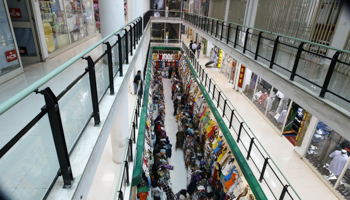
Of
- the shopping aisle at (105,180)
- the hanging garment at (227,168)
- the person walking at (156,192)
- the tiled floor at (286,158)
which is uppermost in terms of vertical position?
the tiled floor at (286,158)

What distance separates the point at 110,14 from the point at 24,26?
72.3 inches

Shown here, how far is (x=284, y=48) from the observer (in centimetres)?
463

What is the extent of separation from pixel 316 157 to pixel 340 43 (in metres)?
2.99

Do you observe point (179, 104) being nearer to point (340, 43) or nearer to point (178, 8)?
point (340, 43)

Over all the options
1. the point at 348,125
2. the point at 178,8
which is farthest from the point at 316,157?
the point at 178,8

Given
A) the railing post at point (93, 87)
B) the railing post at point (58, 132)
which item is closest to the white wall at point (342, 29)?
the railing post at point (93, 87)

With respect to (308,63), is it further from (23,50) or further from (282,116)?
(23,50)

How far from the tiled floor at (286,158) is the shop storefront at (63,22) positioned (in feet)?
21.0

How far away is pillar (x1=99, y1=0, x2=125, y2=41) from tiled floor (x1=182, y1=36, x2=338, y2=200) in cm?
520

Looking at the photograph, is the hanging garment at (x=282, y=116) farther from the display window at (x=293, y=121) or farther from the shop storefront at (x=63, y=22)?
the shop storefront at (x=63, y=22)

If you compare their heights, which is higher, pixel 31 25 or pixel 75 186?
pixel 31 25

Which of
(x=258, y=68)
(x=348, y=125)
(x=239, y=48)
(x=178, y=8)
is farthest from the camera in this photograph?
(x=178, y=8)

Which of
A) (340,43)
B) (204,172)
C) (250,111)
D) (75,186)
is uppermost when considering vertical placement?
(340,43)

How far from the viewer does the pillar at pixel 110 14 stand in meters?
4.49
